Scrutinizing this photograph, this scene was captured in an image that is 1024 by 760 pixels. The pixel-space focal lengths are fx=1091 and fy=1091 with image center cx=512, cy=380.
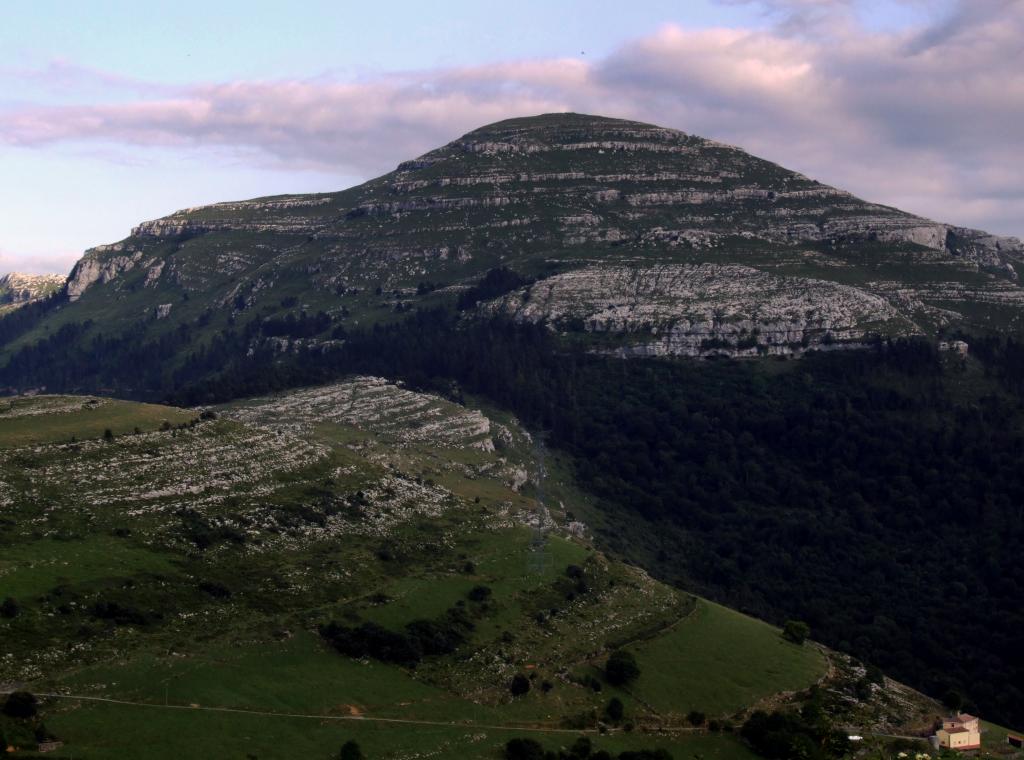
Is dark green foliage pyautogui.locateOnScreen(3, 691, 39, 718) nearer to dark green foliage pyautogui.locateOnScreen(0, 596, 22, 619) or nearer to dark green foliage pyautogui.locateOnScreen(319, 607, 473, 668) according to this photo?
dark green foliage pyautogui.locateOnScreen(0, 596, 22, 619)

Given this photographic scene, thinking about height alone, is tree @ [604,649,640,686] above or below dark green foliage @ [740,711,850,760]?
above

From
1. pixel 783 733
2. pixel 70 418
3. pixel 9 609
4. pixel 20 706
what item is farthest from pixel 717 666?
pixel 70 418

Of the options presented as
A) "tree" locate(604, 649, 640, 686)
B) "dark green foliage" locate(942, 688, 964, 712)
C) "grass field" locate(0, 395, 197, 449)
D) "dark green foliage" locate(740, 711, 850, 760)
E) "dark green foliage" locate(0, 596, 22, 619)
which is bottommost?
"dark green foliage" locate(942, 688, 964, 712)

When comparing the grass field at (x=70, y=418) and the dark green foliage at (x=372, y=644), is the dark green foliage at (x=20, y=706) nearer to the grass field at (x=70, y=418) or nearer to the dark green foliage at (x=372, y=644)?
the dark green foliage at (x=372, y=644)

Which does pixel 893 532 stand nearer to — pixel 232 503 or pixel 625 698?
pixel 625 698

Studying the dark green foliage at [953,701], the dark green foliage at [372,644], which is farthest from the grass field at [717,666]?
the dark green foliage at [372,644]

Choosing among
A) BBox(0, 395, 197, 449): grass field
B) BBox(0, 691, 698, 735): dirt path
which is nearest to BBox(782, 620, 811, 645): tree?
BBox(0, 691, 698, 735): dirt path
